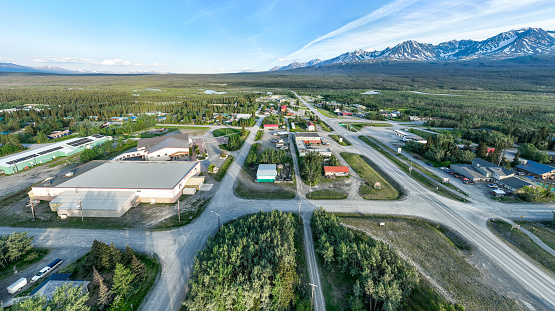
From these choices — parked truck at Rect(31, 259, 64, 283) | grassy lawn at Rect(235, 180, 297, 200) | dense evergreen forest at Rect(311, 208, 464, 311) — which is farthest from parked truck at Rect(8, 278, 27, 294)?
dense evergreen forest at Rect(311, 208, 464, 311)

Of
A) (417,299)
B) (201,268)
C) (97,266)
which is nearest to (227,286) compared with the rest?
(201,268)

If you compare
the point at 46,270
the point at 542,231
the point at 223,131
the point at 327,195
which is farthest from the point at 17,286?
the point at 223,131

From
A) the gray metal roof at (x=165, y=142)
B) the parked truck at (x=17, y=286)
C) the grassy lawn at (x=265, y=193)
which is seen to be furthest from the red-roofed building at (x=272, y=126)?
the parked truck at (x=17, y=286)

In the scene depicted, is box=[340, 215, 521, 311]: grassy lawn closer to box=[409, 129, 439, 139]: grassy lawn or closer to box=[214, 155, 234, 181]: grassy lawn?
box=[214, 155, 234, 181]: grassy lawn

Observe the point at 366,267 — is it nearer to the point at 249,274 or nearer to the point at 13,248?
the point at 249,274

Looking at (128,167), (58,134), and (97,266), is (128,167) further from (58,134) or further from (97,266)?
(58,134)

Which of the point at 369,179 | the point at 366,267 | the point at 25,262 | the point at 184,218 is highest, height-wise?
the point at 369,179
